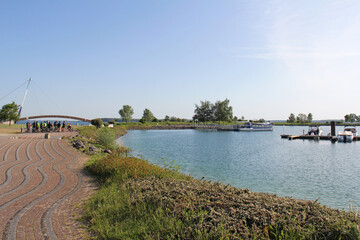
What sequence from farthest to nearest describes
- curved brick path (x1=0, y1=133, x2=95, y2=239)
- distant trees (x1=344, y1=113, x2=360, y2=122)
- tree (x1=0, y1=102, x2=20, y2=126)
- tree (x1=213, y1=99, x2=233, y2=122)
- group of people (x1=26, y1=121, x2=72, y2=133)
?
distant trees (x1=344, y1=113, x2=360, y2=122)
tree (x1=213, y1=99, x2=233, y2=122)
tree (x1=0, y1=102, x2=20, y2=126)
group of people (x1=26, y1=121, x2=72, y2=133)
curved brick path (x1=0, y1=133, x2=95, y2=239)

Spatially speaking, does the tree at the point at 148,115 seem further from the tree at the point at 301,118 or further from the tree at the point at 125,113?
the tree at the point at 301,118

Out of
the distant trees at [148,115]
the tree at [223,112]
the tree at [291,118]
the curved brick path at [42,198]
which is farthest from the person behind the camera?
the tree at [291,118]

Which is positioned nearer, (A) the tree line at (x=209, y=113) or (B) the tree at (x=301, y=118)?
(A) the tree line at (x=209, y=113)

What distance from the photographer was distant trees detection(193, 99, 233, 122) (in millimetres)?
128750

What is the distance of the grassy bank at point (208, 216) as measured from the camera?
13.6ft

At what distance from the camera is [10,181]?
9.13 meters

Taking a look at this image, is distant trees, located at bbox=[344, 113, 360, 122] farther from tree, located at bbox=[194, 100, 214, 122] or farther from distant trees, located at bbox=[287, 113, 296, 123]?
tree, located at bbox=[194, 100, 214, 122]

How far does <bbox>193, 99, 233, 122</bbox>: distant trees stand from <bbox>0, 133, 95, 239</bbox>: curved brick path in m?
118

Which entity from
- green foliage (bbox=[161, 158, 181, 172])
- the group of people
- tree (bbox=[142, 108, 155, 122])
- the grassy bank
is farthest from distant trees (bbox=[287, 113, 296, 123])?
the grassy bank

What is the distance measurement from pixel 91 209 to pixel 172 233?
A: 2841 mm

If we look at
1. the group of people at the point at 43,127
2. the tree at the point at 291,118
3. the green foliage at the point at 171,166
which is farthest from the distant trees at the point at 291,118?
the green foliage at the point at 171,166

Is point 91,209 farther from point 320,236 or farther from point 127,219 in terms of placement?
point 320,236

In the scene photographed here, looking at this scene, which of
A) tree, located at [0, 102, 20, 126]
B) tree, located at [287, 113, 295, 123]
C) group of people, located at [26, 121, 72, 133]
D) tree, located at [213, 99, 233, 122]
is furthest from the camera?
tree, located at [287, 113, 295, 123]

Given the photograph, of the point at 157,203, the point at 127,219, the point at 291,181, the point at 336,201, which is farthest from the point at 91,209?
the point at 291,181
